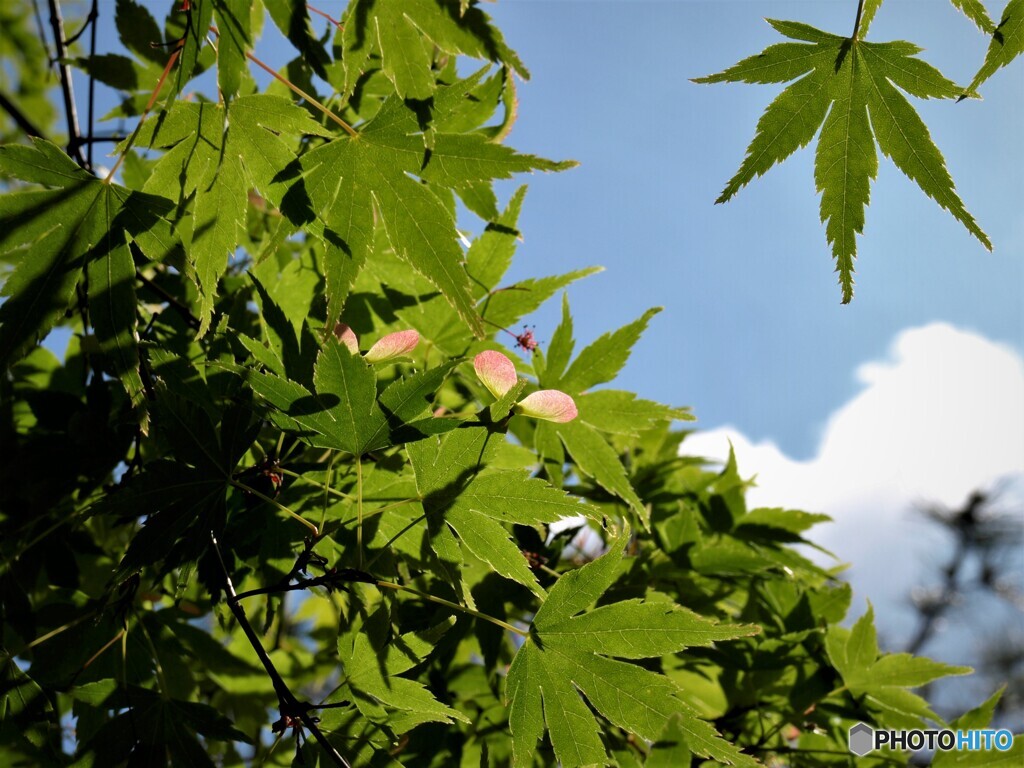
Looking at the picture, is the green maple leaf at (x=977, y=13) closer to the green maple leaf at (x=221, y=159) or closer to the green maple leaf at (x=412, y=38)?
the green maple leaf at (x=412, y=38)

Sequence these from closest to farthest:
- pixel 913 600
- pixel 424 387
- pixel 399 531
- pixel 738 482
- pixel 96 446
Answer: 1. pixel 424 387
2. pixel 399 531
3. pixel 96 446
4. pixel 738 482
5. pixel 913 600

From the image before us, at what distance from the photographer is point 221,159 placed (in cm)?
97

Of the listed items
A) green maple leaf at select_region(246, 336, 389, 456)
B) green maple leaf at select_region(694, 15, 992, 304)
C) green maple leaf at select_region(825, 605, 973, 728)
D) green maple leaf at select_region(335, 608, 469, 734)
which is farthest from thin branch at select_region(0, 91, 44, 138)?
green maple leaf at select_region(825, 605, 973, 728)

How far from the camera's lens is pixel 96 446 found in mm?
1179

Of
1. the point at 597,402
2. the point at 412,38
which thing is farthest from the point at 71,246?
the point at 597,402

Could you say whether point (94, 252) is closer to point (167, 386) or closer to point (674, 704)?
point (167, 386)

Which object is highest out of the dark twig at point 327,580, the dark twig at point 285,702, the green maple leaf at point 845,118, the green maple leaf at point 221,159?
the green maple leaf at point 845,118

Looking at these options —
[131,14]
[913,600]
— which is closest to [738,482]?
[131,14]

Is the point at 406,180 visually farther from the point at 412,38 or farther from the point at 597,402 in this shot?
the point at 597,402

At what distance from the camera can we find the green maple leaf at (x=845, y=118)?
0.97m

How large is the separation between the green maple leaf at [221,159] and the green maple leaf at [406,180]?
1.8 inches

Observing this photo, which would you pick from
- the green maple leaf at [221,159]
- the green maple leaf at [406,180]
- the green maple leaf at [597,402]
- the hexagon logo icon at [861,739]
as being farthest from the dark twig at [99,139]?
the hexagon logo icon at [861,739]

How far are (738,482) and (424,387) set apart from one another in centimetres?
85

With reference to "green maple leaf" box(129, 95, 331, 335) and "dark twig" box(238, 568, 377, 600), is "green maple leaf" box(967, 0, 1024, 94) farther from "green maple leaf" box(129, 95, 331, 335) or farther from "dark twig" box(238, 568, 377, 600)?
"dark twig" box(238, 568, 377, 600)
